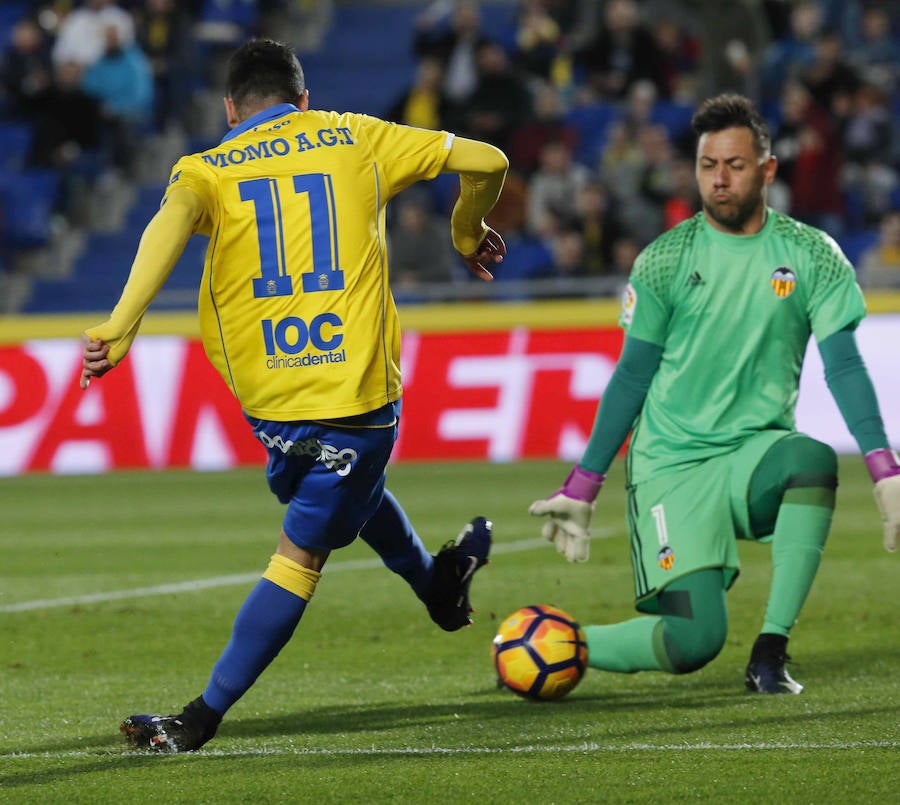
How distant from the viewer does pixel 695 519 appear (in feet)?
19.8

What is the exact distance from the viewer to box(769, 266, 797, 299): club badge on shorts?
607 cm

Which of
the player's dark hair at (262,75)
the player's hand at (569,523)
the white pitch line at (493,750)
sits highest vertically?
the player's dark hair at (262,75)

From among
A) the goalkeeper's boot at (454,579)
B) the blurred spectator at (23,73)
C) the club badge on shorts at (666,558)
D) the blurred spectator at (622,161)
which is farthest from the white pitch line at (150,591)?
the blurred spectator at (23,73)

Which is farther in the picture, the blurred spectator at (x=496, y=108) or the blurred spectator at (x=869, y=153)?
the blurred spectator at (x=496, y=108)

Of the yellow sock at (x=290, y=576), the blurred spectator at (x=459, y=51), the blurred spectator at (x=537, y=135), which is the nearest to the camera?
the yellow sock at (x=290, y=576)

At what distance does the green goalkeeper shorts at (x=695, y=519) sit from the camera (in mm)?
6016

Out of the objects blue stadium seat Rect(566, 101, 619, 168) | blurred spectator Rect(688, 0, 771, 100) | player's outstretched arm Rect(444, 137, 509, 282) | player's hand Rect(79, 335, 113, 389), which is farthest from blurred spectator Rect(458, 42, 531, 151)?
player's hand Rect(79, 335, 113, 389)

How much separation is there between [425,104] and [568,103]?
165 cm

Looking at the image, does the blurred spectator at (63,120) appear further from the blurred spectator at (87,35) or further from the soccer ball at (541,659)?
the soccer ball at (541,659)

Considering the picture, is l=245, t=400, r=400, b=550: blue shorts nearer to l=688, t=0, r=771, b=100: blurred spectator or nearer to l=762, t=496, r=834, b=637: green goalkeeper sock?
l=762, t=496, r=834, b=637: green goalkeeper sock

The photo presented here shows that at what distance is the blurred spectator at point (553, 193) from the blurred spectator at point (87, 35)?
5677 millimetres

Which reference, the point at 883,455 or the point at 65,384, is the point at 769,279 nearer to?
the point at 883,455

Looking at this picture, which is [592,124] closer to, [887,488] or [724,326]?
[724,326]

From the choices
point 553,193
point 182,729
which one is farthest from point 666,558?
point 553,193
